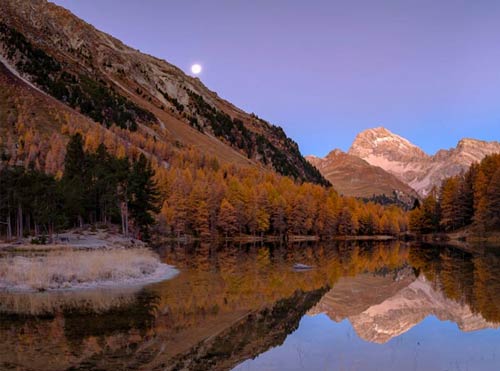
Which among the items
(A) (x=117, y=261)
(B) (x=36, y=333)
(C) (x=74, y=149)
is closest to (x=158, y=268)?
(A) (x=117, y=261)

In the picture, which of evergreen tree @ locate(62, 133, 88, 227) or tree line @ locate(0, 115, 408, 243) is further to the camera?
tree line @ locate(0, 115, 408, 243)

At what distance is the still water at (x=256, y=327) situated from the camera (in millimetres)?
19984

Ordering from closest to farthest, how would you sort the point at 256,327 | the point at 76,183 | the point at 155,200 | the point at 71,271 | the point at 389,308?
the point at 256,327 < the point at 389,308 < the point at 71,271 < the point at 76,183 < the point at 155,200

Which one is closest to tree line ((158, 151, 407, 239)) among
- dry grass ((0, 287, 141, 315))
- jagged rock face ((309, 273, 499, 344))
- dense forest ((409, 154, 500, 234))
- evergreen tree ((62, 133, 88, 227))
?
dense forest ((409, 154, 500, 234))

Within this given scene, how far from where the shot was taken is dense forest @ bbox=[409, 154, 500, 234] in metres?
114

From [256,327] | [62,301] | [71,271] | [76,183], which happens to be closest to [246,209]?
[76,183]

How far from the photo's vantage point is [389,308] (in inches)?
1385

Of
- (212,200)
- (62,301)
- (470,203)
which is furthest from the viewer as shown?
(212,200)

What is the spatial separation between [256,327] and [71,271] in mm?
20373

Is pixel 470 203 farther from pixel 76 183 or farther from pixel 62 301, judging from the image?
pixel 62 301

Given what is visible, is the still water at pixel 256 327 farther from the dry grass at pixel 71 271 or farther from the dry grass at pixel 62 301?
the dry grass at pixel 71 271

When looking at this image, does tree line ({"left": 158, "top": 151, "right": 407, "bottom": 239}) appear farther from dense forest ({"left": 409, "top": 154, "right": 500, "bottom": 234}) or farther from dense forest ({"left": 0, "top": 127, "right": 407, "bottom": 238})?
dense forest ({"left": 409, "top": 154, "right": 500, "bottom": 234})

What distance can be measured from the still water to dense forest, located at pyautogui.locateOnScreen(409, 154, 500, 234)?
7650cm

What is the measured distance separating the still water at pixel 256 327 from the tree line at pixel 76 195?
39.5 m
